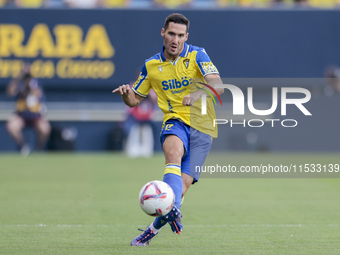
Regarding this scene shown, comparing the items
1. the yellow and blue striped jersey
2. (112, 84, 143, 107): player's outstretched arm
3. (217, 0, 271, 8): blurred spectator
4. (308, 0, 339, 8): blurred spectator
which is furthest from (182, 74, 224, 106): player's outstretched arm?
(308, 0, 339, 8): blurred spectator

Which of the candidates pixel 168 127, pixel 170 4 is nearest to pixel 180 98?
pixel 168 127

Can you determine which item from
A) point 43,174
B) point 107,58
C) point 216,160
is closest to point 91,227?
point 43,174

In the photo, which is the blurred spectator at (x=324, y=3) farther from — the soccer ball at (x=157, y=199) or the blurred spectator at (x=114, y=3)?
the soccer ball at (x=157, y=199)

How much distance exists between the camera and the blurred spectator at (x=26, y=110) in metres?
15.9

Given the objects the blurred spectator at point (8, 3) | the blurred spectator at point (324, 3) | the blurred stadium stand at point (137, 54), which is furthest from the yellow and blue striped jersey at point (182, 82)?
the blurred spectator at point (324, 3)

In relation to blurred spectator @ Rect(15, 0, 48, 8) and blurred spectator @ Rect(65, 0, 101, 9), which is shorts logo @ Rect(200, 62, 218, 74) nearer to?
blurred spectator @ Rect(65, 0, 101, 9)

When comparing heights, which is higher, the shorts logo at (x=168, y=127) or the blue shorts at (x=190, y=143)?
the shorts logo at (x=168, y=127)

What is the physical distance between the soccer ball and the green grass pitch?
0.39 meters

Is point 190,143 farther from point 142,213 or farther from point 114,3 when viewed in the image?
point 114,3

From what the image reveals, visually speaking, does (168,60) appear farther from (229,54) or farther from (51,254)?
(229,54)

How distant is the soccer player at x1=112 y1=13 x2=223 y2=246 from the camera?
5129mm

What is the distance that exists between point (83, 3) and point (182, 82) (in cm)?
1301

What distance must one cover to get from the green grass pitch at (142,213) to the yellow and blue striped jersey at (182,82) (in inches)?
46.6

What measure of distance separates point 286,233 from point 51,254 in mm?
2550
